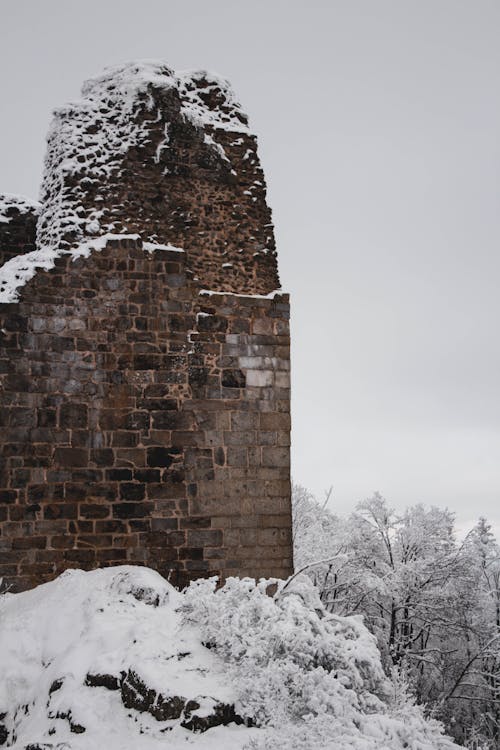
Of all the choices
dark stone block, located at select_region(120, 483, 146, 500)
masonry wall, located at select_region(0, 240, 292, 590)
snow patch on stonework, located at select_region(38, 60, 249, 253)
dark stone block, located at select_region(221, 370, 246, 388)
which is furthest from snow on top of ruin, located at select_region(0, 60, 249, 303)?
dark stone block, located at select_region(120, 483, 146, 500)

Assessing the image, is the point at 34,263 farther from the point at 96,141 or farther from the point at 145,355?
the point at 96,141

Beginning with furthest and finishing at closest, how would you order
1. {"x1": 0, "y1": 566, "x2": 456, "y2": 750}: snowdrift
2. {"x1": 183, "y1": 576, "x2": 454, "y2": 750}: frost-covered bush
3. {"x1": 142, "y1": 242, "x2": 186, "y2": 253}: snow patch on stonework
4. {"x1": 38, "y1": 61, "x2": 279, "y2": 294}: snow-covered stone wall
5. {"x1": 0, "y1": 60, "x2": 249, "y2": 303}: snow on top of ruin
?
{"x1": 38, "y1": 61, "x2": 279, "y2": 294}: snow-covered stone wall → {"x1": 142, "y1": 242, "x2": 186, "y2": 253}: snow patch on stonework → {"x1": 0, "y1": 60, "x2": 249, "y2": 303}: snow on top of ruin → {"x1": 0, "y1": 566, "x2": 456, "y2": 750}: snowdrift → {"x1": 183, "y1": 576, "x2": 454, "y2": 750}: frost-covered bush

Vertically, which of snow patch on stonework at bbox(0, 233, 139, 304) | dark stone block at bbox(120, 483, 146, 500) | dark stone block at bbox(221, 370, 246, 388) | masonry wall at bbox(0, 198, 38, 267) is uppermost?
masonry wall at bbox(0, 198, 38, 267)

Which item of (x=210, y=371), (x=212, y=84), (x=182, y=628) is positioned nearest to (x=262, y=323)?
Result: (x=210, y=371)

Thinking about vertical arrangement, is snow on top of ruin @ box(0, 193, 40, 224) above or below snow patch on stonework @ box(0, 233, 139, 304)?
above

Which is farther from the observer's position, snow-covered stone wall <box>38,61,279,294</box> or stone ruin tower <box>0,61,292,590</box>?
snow-covered stone wall <box>38,61,279,294</box>

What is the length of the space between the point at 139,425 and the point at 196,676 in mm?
3587

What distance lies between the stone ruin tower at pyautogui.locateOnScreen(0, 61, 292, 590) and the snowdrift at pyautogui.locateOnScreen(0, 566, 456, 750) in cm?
161

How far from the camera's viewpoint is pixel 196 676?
518cm

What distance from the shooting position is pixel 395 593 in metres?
19.6

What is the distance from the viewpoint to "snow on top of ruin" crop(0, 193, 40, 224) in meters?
10.5

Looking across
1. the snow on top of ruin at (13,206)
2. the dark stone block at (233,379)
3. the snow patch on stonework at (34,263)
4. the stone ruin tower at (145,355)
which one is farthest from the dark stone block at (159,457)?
the snow on top of ruin at (13,206)

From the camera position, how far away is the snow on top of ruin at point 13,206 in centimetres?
1048

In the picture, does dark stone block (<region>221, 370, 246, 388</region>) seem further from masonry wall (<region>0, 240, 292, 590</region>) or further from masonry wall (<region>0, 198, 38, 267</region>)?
masonry wall (<region>0, 198, 38, 267</region>)
